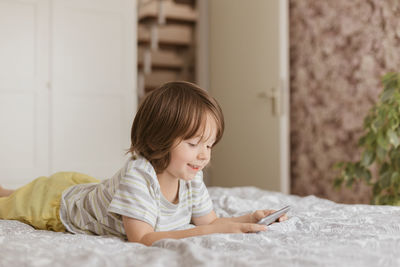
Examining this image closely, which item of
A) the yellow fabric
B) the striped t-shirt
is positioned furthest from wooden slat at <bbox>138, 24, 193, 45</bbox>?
the striped t-shirt

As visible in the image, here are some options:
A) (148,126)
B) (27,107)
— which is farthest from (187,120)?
(27,107)

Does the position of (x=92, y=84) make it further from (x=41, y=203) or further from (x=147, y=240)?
(x=147, y=240)

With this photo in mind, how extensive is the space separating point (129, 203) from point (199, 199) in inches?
11.9

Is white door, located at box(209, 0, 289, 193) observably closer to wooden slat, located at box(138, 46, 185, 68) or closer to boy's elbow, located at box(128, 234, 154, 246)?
wooden slat, located at box(138, 46, 185, 68)

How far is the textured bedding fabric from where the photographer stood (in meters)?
0.83

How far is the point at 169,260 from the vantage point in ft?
2.79

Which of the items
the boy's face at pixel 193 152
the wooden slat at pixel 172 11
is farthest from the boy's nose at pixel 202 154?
the wooden slat at pixel 172 11

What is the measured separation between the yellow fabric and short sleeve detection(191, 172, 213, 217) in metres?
0.40

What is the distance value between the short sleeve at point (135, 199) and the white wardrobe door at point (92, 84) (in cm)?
253

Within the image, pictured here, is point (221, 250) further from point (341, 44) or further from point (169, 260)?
point (341, 44)

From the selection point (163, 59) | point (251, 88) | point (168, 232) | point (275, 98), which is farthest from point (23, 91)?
point (168, 232)

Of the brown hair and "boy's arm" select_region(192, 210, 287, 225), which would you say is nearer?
the brown hair

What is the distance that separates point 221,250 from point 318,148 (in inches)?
108

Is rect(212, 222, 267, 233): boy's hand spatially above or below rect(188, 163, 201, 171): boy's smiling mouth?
below
